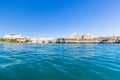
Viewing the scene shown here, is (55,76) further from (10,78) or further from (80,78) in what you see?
(10,78)

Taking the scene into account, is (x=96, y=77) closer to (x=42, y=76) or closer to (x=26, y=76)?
(x=42, y=76)

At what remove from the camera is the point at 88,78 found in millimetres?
6855

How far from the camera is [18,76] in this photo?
277 inches

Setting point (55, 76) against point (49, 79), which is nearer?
point (49, 79)

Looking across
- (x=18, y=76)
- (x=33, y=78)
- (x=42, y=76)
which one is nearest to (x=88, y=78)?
(x=42, y=76)

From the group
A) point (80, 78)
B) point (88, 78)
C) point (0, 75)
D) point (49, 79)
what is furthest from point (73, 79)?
point (0, 75)

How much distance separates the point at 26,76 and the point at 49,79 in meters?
1.38

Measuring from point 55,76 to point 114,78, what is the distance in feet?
10.8

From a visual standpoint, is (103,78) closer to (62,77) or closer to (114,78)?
(114,78)

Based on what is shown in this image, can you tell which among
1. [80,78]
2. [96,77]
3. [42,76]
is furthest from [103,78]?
[42,76]

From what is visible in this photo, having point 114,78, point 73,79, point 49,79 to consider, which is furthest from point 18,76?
point 114,78

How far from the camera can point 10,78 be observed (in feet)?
22.1

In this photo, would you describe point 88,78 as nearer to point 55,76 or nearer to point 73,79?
point 73,79

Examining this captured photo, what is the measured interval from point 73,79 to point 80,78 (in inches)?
16.4
